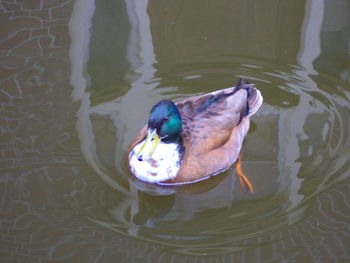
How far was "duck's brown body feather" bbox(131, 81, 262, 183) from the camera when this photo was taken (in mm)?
5309

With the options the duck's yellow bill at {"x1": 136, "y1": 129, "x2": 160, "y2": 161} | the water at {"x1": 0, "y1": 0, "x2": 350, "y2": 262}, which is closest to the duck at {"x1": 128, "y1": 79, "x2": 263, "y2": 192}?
the duck's yellow bill at {"x1": 136, "y1": 129, "x2": 160, "y2": 161}

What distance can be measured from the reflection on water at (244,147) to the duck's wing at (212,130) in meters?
0.15

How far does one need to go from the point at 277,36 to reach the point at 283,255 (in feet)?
10.4

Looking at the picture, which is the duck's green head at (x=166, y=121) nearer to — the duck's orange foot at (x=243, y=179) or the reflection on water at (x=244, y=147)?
the reflection on water at (x=244, y=147)

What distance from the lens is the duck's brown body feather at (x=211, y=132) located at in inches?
209

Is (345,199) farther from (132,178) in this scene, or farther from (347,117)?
(132,178)

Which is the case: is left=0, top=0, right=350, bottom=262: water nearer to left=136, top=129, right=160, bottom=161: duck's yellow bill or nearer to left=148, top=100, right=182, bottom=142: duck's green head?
left=136, top=129, right=160, bottom=161: duck's yellow bill

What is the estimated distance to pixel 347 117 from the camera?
19.5 ft

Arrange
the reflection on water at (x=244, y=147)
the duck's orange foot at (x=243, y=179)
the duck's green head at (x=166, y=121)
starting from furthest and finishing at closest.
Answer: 1. the duck's orange foot at (x=243, y=179)
2. the duck's green head at (x=166, y=121)
3. the reflection on water at (x=244, y=147)

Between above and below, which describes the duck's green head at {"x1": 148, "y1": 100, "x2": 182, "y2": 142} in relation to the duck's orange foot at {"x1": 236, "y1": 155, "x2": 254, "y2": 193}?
above

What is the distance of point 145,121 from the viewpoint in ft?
19.3

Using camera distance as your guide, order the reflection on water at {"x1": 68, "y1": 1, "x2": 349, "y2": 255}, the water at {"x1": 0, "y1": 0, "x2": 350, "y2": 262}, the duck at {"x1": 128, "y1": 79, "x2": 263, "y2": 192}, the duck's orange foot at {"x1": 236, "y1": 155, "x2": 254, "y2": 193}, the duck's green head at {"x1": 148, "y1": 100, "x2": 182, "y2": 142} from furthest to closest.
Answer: the duck's orange foot at {"x1": 236, "y1": 155, "x2": 254, "y2": 193}
the duck at {"x1": 128, "y1": 79, "x2": 263, "y2": 192}
the duck's green head at {"x1": 148, "y1": 100, "x2": 182, "y2": 142}
the reflection on water at {"x1": 68, "y1": 1, "x2": 349, "y2": 255}
the water at {"x1": 0, "y1": 0, "x2": 350, "y2": 262}

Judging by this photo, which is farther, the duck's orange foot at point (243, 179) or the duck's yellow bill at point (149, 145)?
the duck's orange foot at point (243, 179)

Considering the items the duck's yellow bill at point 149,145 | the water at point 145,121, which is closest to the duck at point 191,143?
the duck's yellow bill at point 149,145
